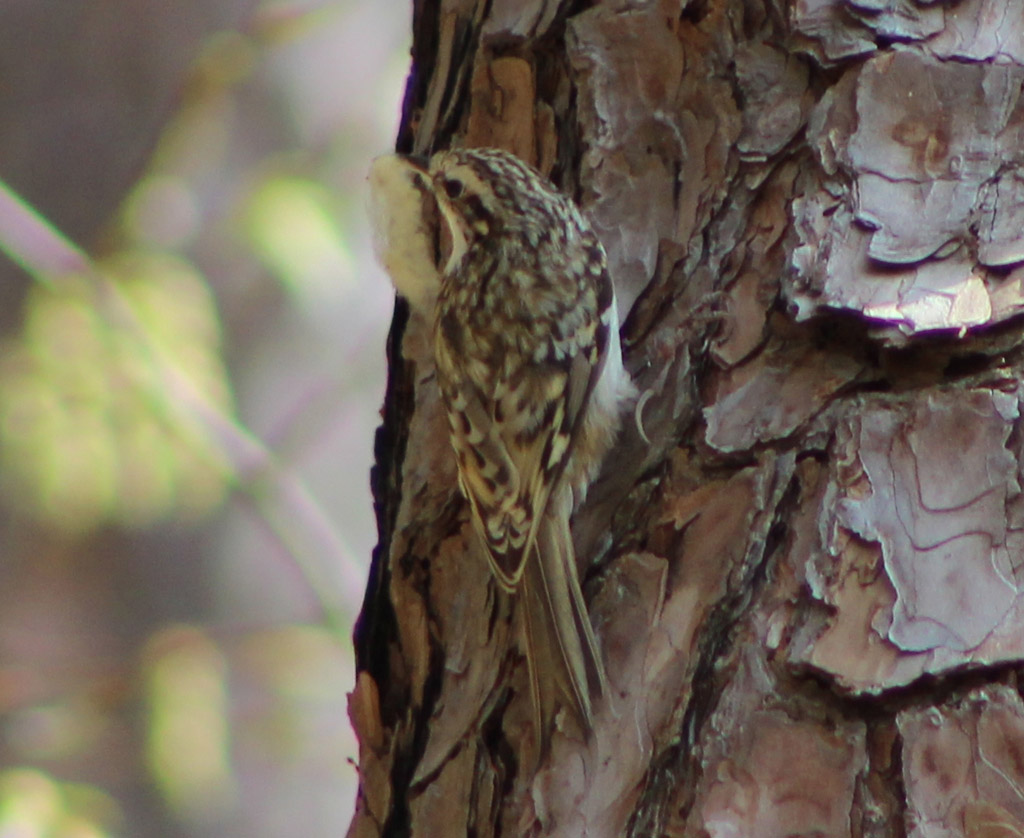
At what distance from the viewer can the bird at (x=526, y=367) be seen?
123 cm

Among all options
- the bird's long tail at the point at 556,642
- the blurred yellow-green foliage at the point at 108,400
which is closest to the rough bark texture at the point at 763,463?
the bird's long tail at the point at 556,642

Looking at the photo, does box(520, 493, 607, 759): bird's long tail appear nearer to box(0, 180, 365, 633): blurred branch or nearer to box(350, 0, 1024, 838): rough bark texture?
box(350, 0, 1024, 838): rough bark texture

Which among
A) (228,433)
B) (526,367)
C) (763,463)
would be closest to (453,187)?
(526,367)

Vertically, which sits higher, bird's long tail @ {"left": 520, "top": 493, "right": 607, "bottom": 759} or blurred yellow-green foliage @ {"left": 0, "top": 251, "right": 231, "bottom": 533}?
blurred yellow-green foliage @ {"left": 0, "top": 251, "right": 231, "bottom": 533}

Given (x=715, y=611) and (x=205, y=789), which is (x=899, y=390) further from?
(x=205, y=789)

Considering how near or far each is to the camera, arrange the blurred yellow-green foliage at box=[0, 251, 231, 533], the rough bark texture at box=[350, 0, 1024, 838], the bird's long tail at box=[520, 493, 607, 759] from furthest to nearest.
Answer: the blurred yellow-green foliage at box=[0, 251, 231, 533], the bird's long tail at box=[520, 493, 607, 759], the rough bark texture at box=[350, 0, 1024, 838]

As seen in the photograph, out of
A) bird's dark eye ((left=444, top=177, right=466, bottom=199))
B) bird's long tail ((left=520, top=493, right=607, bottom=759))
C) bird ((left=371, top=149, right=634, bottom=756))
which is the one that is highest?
bird's dark eye ((left=444, top=177, right=466, bottom=199))

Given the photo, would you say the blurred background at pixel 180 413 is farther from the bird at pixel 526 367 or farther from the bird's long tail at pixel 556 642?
the bird's long tail at pixel 556 642

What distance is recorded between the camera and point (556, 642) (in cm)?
119

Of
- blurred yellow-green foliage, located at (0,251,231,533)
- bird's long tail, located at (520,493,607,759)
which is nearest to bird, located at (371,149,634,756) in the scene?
bird's long tail, located at (520,493,607,759)

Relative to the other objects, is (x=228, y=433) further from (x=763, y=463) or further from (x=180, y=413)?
(x=763, y=463)

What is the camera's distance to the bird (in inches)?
48.4

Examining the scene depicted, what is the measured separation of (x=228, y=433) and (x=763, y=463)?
5.30 ft

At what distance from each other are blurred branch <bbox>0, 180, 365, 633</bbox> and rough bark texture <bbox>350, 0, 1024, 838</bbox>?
1.09m
